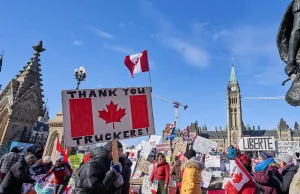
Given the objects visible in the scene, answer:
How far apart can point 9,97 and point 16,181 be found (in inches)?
569

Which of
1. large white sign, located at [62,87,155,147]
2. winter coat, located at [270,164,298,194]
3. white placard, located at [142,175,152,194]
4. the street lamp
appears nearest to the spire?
the street lamp

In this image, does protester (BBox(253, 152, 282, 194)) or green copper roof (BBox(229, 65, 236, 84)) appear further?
green copper roof (BBox(229, 65, 236, 84))

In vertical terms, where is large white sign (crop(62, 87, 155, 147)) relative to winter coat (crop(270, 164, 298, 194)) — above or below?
above

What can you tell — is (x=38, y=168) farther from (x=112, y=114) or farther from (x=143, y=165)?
(x=143, y=165)

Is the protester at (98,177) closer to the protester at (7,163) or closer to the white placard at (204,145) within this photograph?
the protester at (7,163)

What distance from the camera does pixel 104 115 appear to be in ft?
14.8

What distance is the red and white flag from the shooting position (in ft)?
33.0

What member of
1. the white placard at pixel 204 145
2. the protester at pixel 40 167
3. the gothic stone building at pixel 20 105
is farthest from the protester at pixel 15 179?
the gothic stone building at pixel 20 105

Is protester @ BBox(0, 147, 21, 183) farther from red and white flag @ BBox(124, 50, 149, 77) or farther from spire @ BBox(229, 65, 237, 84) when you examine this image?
spire @ BBox(229, 65, 237, 84)

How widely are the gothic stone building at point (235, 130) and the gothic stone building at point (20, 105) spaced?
120 meters

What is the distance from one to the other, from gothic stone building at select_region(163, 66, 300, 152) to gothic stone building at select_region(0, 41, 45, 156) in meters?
120

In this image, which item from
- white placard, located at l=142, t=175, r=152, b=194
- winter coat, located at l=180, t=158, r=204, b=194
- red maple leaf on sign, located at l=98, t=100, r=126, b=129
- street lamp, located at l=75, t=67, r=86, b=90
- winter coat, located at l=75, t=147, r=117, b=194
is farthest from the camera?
street lamp, located at l=75, t=67, r=86, b=90

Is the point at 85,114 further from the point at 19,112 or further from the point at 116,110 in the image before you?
the point at 19,112

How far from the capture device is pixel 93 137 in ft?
14.1
